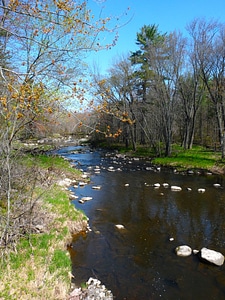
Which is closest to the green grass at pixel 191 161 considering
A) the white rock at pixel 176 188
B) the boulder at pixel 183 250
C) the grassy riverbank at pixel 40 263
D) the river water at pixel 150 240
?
the river water at pixel 150 240

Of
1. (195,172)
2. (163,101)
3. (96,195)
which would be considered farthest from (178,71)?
(96,195)

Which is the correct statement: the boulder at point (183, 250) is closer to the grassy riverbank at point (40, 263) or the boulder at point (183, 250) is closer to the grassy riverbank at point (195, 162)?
the grassy riverbank at point (40, 263)

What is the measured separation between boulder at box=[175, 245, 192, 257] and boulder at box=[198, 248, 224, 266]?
0.90 feet

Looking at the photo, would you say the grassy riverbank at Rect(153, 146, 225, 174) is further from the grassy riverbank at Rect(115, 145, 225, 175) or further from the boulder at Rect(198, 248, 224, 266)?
the boulder at Rect(198, 248, 224, 266)

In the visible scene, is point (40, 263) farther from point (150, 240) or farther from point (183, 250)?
point (183, 250)

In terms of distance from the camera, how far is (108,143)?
3581cm

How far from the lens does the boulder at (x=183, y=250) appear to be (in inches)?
252

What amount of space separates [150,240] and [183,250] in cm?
105

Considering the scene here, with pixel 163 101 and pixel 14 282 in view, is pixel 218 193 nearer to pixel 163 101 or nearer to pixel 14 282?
pixel 14 282

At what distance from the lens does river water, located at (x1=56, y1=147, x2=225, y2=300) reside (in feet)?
17.0

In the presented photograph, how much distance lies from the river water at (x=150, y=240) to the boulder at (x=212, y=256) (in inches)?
5.0

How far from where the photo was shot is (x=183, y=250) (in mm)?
6484

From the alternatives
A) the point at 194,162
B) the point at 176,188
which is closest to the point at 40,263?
the point at 176,188

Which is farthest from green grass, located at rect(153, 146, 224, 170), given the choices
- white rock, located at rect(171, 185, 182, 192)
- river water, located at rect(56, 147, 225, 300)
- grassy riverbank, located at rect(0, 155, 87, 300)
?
grassy riverbank, located at rect(0, 155, 87, 300)
